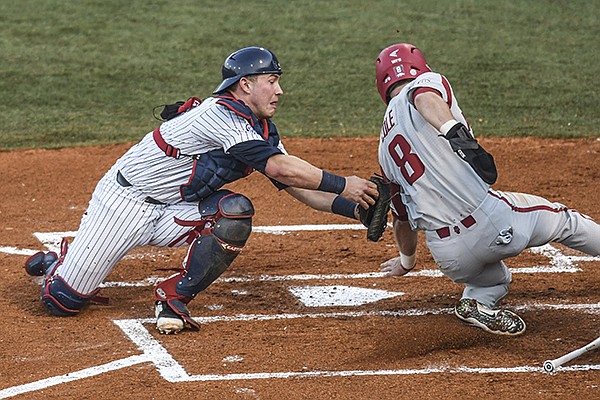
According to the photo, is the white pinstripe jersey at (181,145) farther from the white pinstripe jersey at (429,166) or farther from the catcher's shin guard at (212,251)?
the white pinstripe jersey at (429,166)

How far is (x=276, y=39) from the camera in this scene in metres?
12.5

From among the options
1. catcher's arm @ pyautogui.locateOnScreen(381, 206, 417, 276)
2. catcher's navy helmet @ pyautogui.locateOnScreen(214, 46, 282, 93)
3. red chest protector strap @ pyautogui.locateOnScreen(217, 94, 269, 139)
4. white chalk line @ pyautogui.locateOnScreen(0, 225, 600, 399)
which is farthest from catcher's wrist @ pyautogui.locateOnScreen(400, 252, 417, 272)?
catcher's navy helmet @ pyautogui.locateOnScreen(214, 46, 282, 93)

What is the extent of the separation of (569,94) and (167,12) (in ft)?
18.2

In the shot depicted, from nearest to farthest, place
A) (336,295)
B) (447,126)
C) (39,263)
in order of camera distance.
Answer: (447,126), (336,295), (39,263)

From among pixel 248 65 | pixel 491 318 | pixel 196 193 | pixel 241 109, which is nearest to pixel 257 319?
pixel 196 193

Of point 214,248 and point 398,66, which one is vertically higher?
point 398,66

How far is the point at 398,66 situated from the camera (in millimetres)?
5289

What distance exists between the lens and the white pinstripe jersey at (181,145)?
17.5 feet

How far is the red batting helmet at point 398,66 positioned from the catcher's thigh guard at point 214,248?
0.99 m

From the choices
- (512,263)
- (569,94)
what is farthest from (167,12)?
(512,263)

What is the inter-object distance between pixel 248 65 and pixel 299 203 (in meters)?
2.58

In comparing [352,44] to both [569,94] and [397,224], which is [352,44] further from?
[397,224]

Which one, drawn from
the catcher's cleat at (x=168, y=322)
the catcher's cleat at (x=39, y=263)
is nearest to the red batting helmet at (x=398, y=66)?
the catcher's cleat at (x=168, y=322)

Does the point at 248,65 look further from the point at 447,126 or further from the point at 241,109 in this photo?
the point at 447,126
